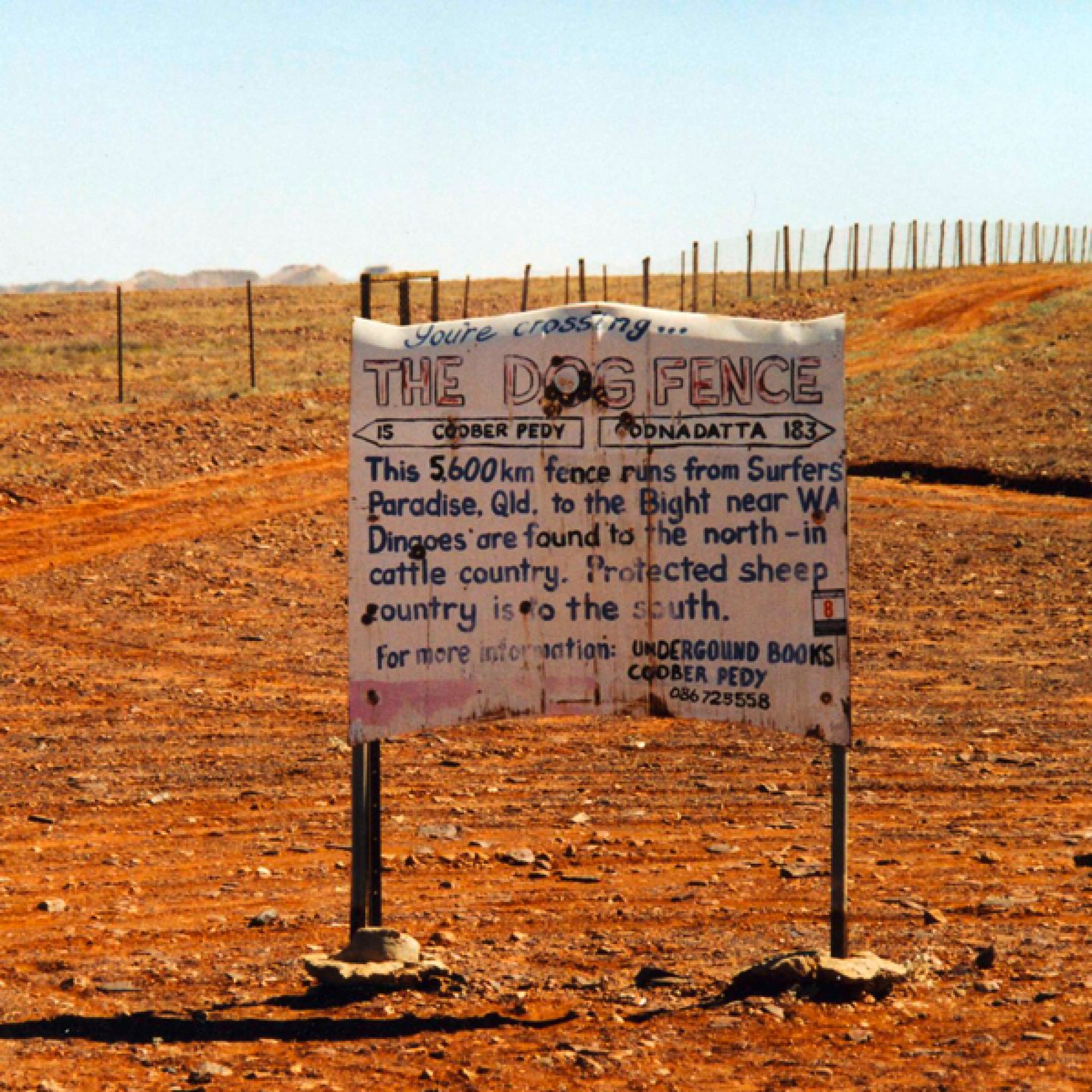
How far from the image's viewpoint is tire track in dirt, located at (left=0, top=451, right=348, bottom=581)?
16922 millimetres

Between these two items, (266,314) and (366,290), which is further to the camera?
(266,314)

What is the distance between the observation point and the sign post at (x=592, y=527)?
5473mm

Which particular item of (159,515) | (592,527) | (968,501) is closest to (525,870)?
(592,527)

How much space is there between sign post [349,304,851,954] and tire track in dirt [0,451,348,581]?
1106 centimetres

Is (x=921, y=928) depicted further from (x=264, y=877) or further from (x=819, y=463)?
(x=264, y=877)

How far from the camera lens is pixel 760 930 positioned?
618cm

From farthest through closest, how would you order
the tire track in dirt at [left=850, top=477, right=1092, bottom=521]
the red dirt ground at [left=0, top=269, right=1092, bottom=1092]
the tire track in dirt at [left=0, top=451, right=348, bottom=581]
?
the tire track in dirt at [left=850, top=477, right=1092, bottom=521]
the tire track in dirt at [left=0, top=451, right=348, bottom=581]
the red dirt ground at [left=0, top=269, right=1092, bottom=1092]

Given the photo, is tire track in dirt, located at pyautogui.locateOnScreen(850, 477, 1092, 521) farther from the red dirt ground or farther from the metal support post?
the metal support post

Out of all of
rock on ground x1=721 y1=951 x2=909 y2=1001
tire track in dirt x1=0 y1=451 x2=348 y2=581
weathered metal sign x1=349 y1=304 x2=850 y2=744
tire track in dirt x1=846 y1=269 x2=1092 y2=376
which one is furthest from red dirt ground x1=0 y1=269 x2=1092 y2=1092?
tire track in dirt x1=846 y1=269 x2=1092 y2=376

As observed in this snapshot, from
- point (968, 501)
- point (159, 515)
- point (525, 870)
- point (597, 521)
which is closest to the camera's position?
point (597, 521)

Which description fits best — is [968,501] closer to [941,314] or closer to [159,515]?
[159,515]

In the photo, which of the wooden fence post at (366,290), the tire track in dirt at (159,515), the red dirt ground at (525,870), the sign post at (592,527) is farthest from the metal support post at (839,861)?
the tire track in dirt at (159,515)

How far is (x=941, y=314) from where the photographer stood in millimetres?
37719

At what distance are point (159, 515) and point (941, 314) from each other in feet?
79.7
